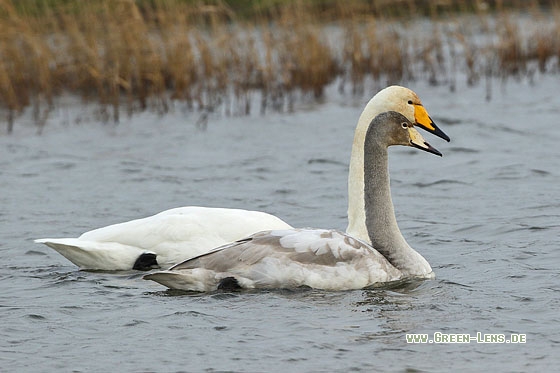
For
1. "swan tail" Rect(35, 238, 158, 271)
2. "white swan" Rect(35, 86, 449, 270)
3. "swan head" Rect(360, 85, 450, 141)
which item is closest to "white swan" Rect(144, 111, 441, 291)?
"white swan" Rect(35, 86, 449, 270)

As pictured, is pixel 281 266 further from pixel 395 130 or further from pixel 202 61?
pixel 202 61

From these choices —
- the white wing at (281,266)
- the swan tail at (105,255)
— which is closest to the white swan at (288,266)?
the white wing at (281,266)

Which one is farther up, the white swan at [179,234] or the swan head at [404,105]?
the swan head at [404,105]

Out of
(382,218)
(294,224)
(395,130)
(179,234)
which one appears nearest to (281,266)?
(382,218)

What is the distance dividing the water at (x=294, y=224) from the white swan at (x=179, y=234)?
15cm

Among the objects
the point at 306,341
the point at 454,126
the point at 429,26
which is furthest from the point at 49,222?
the point at 429,26

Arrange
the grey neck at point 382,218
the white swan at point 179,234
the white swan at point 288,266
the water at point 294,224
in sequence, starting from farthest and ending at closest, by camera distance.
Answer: the white swan at point 179,234
the grey neck at point 382,218
the white swan at point 288,266
the water at point 294,224

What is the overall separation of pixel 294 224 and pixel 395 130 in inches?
97.4

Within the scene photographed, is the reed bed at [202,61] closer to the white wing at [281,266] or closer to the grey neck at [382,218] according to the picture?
the grey neck at [382,218]

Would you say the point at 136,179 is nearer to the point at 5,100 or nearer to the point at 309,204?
the point at 309,204

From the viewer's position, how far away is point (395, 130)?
27.0ft

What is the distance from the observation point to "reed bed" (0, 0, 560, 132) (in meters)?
16.2

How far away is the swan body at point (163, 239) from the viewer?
8344 millimetres

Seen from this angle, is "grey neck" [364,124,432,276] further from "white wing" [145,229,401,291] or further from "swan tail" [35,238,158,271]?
"swan tail" [35,238,158,271]
